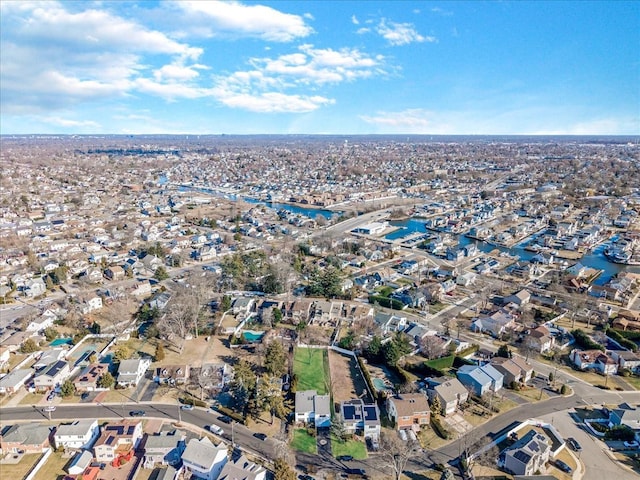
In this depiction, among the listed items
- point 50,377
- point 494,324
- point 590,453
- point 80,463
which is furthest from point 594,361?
point 50,377

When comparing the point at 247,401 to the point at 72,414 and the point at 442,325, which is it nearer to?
the point at 72,414

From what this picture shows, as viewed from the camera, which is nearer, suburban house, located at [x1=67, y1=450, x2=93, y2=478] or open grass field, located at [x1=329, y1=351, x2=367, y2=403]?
suburban house, located at [x1=67, y1=450, x2=93, y2=478]

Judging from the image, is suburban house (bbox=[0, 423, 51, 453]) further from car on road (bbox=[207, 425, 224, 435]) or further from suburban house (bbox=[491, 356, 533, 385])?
suburban house (bbox=[491, 356, 533, 385])

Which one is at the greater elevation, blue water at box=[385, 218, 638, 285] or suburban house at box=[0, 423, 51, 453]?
blue water at box=[385, 218, 638, 285]

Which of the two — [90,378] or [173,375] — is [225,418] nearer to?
[173,375]

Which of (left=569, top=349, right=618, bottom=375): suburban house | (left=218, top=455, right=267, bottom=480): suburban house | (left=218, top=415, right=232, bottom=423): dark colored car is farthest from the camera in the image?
(left=569, top=349, right=618, bottom=375): suburban house

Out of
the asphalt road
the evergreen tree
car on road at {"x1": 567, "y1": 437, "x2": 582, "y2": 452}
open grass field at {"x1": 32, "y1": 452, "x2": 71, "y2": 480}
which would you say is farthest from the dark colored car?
car on road at {"x1": 567, "y1": 437, "x2": 582, "y2": 452}
